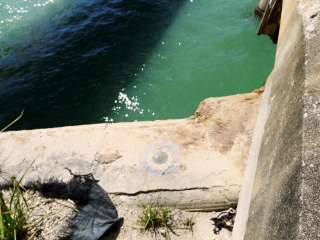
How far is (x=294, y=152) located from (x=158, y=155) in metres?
1.95

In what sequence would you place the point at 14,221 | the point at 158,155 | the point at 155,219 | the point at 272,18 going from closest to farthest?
the point at 14,221
the point at 155,219
the point at 158,155
the point at 272,18

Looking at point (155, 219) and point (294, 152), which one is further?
point (155, 219)

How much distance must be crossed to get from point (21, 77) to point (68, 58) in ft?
4.62

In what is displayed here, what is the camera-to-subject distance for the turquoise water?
5.29 metres

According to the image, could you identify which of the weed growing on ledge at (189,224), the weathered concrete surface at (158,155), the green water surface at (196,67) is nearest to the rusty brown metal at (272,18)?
the green water surface at (196,67)

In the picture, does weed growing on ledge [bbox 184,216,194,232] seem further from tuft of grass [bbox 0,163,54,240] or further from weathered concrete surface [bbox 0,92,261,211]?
tuft of grass [bbox 0,163,54,240]

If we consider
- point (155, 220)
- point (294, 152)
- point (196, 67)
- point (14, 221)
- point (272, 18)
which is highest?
point (294, 152)

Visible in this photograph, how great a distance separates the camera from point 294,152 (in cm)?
108

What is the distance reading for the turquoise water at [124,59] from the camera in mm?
5285

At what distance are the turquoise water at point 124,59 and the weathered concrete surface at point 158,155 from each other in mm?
1749

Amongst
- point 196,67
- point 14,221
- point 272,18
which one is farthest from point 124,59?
point 14,221

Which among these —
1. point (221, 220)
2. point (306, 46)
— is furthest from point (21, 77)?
point (306, 46)

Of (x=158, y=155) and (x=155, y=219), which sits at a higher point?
(x=158, y=155)

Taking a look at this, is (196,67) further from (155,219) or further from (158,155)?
(155,219)
